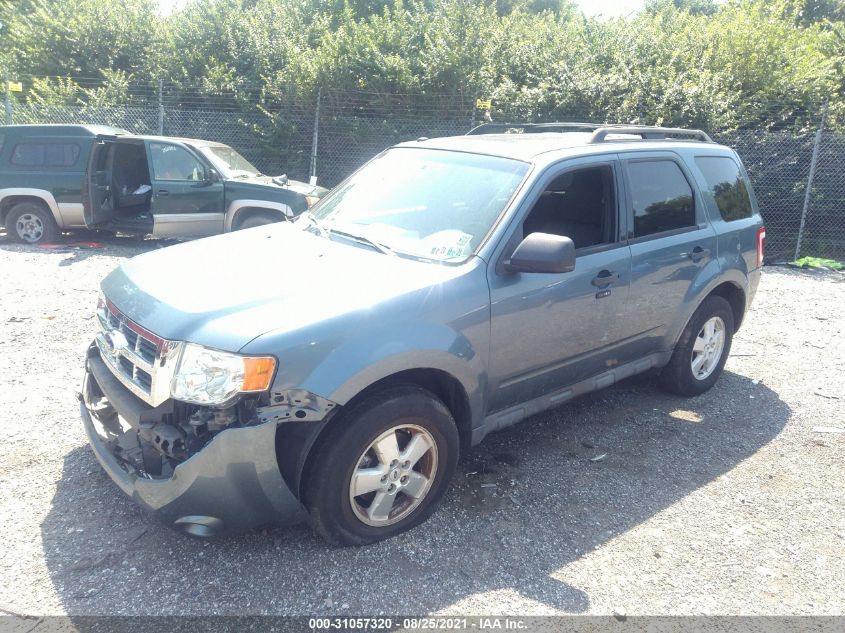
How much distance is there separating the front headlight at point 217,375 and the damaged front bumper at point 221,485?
153 millimetres

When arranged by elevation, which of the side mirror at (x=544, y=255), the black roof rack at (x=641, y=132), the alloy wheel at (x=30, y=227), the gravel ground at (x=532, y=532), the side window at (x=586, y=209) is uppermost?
the black roof rack at (x=641, y=132)

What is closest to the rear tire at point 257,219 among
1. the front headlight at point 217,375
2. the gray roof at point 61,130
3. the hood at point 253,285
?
the gray roof at point 61,130

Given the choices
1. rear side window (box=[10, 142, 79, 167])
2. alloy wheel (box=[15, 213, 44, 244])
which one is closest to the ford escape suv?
rear side window (box=[10, 142, 79, 167])

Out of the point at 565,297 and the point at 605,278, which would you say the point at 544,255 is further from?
the point at 605,278

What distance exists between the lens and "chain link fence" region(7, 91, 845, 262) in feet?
35.9

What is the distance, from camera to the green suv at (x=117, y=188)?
32.1ft

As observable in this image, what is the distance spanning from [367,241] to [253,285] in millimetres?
786

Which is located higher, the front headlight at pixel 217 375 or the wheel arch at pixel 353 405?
the front headlight at pixel 217 375

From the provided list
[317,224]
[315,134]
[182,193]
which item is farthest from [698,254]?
[315,134]

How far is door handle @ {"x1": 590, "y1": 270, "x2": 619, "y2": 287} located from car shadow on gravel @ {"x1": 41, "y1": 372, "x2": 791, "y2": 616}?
1.10 meters

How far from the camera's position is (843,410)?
5094mm

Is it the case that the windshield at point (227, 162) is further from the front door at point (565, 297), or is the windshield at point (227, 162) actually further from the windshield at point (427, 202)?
the front door at point (565, 297)

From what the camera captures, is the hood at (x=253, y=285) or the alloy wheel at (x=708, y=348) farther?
the alloy wheel at (x=708, y=348)

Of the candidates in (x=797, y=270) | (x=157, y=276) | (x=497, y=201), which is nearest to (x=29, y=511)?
(x=157, y=276)
